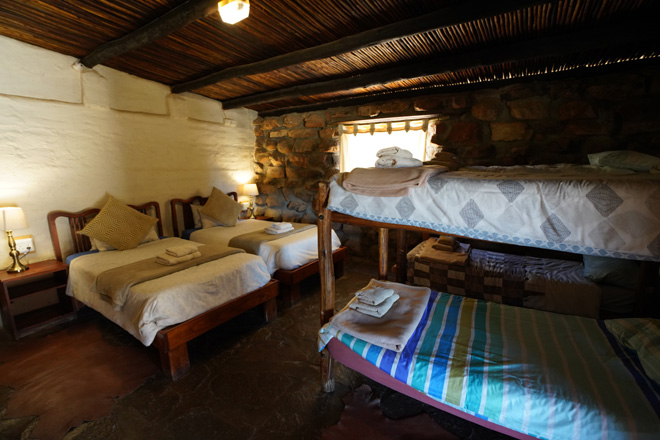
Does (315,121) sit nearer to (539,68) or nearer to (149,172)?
(149,172)

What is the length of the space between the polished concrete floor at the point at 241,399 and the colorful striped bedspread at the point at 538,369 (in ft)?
1.75

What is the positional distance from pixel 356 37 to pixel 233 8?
119cm

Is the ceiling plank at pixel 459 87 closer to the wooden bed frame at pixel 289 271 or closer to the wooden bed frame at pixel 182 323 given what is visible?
the wooden bed frame at pixel 289 271

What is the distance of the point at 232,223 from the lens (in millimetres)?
4594

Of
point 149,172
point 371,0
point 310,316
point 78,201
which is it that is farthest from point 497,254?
point 78,201

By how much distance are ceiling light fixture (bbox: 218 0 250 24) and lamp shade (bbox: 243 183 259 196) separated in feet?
12.3

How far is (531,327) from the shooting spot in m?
1.81

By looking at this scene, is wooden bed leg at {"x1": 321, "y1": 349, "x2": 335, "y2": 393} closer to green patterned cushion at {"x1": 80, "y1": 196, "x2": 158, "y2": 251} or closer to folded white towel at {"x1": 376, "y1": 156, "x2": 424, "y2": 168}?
folded white towel at {"x1": 376, "y1": 156, "x2": 424, "y2": 168}

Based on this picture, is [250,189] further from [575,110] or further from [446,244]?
[575,110]

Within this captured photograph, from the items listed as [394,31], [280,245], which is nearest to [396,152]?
[394,31]

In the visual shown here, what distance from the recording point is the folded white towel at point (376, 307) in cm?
189

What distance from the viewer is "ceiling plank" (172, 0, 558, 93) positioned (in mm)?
2004

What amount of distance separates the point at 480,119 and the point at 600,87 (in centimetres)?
112

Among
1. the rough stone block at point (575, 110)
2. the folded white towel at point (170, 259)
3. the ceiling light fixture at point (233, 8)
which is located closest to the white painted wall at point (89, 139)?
the folded white towel at point (170, 259)
